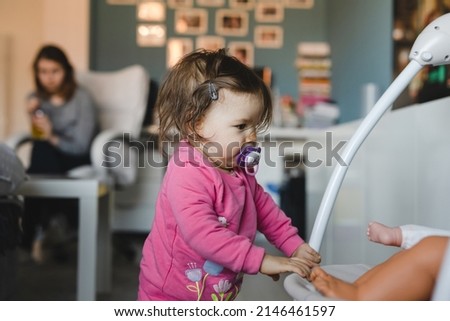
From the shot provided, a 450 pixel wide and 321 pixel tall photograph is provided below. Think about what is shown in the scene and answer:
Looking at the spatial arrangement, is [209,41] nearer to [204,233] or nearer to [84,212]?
[84,212]

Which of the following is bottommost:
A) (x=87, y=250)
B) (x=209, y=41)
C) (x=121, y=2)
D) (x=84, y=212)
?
(x=87, y=250)

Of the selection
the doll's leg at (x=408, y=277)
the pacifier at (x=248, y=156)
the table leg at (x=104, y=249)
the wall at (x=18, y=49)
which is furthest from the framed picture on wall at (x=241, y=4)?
the doll's leg at (x=408, y=277)

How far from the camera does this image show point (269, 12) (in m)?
4.17

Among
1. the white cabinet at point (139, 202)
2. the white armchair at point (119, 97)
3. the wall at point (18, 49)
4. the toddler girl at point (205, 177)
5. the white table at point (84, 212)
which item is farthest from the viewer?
the wall at point (18, 49)

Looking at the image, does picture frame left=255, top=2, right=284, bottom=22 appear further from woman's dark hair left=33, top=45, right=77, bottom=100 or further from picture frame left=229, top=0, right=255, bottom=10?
woman's dark hair left=33, top=45, right=77, bottom=100

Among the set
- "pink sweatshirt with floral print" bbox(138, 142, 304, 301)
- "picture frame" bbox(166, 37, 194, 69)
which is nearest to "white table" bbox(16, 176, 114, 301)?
"pink sweatshirt with floral print" bbox(138, 142, 304, 301)

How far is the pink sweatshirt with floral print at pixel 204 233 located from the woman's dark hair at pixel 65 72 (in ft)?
6.60

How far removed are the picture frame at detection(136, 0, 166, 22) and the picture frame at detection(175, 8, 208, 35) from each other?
105mm

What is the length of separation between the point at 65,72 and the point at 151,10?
1.54 meters

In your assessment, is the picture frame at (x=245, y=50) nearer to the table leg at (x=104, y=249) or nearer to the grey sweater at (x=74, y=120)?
the grey sweater at (x=74, y=120)

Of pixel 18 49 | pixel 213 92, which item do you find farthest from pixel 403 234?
pixel 18 49

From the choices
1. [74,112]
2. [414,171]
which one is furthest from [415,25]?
[74,112]

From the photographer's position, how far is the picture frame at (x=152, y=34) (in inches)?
165
